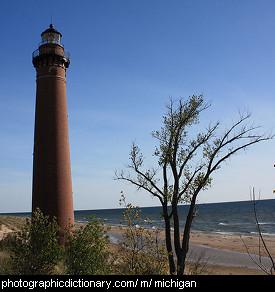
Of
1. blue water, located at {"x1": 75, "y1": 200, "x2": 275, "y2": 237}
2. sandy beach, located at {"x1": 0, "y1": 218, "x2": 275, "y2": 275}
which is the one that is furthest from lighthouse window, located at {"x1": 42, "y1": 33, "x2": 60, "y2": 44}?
blue water, located at {"x1": 75, "y1": 200, "x2": 275, "y2": 237}

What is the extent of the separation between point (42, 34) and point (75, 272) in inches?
682

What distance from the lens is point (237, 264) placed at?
2488cm

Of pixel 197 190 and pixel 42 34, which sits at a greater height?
pixel 42 34

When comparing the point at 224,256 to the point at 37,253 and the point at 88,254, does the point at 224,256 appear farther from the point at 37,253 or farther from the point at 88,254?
the point at 37,253

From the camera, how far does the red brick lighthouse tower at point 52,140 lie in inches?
626

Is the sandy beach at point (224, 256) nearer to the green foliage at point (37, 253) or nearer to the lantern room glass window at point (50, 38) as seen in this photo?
the green foliage at point (37, 253)

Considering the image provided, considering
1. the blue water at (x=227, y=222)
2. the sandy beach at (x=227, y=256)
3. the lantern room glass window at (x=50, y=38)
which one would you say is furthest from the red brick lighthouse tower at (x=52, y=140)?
the sandy beach at (x=227, y=256)

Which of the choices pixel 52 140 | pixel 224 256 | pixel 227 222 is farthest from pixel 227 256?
pixel 227 222
